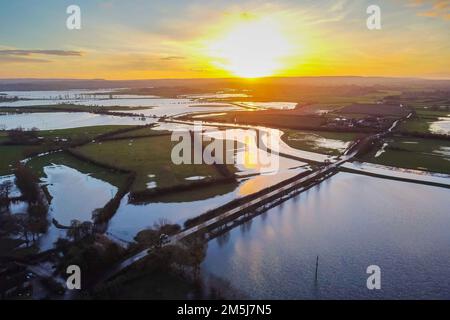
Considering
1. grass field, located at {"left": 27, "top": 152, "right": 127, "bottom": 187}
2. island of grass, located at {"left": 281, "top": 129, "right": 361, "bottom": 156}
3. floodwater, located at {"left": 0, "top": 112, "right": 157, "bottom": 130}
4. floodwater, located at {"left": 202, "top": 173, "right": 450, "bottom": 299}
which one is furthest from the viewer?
floodwater, located at {"left": 0, "top": 112, "right": 157, "bottom": 130}

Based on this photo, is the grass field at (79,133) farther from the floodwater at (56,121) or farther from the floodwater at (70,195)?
the floodwater at (70,195)

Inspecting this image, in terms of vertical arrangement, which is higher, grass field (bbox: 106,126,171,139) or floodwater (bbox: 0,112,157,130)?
floodwater (bbox: 0,112,157,130)

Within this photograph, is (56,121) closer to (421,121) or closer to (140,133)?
(140,133)

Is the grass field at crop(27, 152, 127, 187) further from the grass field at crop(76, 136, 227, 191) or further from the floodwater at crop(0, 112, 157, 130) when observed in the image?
the floodwater at crop(0, 112, 157, 130)

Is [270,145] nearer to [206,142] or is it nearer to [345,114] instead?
[206,142]

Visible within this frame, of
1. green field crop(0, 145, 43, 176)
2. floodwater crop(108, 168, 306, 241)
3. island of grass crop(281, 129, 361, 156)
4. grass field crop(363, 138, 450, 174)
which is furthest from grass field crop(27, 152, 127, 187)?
grass field crop(363, 138, 450, 174)

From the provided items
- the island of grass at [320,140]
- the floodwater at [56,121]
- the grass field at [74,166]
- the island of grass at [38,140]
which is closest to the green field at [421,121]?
the island of grass at [320,140]

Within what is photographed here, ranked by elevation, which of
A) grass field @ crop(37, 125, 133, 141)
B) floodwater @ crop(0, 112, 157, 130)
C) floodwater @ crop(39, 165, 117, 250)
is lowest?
floodwater @ crop(39, 165, 117, 250)
